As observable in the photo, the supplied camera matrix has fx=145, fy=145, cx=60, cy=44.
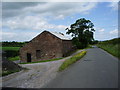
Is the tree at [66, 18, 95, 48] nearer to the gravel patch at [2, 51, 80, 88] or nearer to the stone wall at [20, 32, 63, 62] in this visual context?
the stone wall at [20, 32, 63, 62]

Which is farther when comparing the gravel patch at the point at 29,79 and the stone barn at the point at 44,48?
the stone barn at the point at 44,48

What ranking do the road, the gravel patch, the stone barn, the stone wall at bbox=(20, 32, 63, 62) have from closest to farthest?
the road → the gravel patch → the stone barn → the stone wall at bbox=(20, 32, 63, 62)

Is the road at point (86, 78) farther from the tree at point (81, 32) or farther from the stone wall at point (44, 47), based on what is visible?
the tree at point (81, 32)

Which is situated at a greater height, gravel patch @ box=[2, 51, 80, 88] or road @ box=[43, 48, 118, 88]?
road @ box=[43, 48, 118, 88]

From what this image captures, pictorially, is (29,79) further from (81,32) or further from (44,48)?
(81,32)

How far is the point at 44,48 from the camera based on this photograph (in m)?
33.4

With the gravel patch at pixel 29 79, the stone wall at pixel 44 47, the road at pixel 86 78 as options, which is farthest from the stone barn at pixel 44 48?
the road at pixel 86 78

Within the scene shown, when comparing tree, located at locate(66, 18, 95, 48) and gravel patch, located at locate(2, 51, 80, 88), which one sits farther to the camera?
tree, located at locate(66, 18, 95, 48)

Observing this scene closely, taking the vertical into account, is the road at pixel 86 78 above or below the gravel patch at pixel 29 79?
above

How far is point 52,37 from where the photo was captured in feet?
105

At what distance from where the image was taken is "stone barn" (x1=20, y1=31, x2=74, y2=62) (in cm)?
3160

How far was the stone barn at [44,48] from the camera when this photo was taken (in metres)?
31.6

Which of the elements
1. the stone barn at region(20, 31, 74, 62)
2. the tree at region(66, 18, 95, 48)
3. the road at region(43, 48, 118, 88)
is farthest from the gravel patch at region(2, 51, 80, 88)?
the tree at region(66, 18, 95, 48)

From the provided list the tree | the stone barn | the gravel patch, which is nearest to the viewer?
the gravel patch
